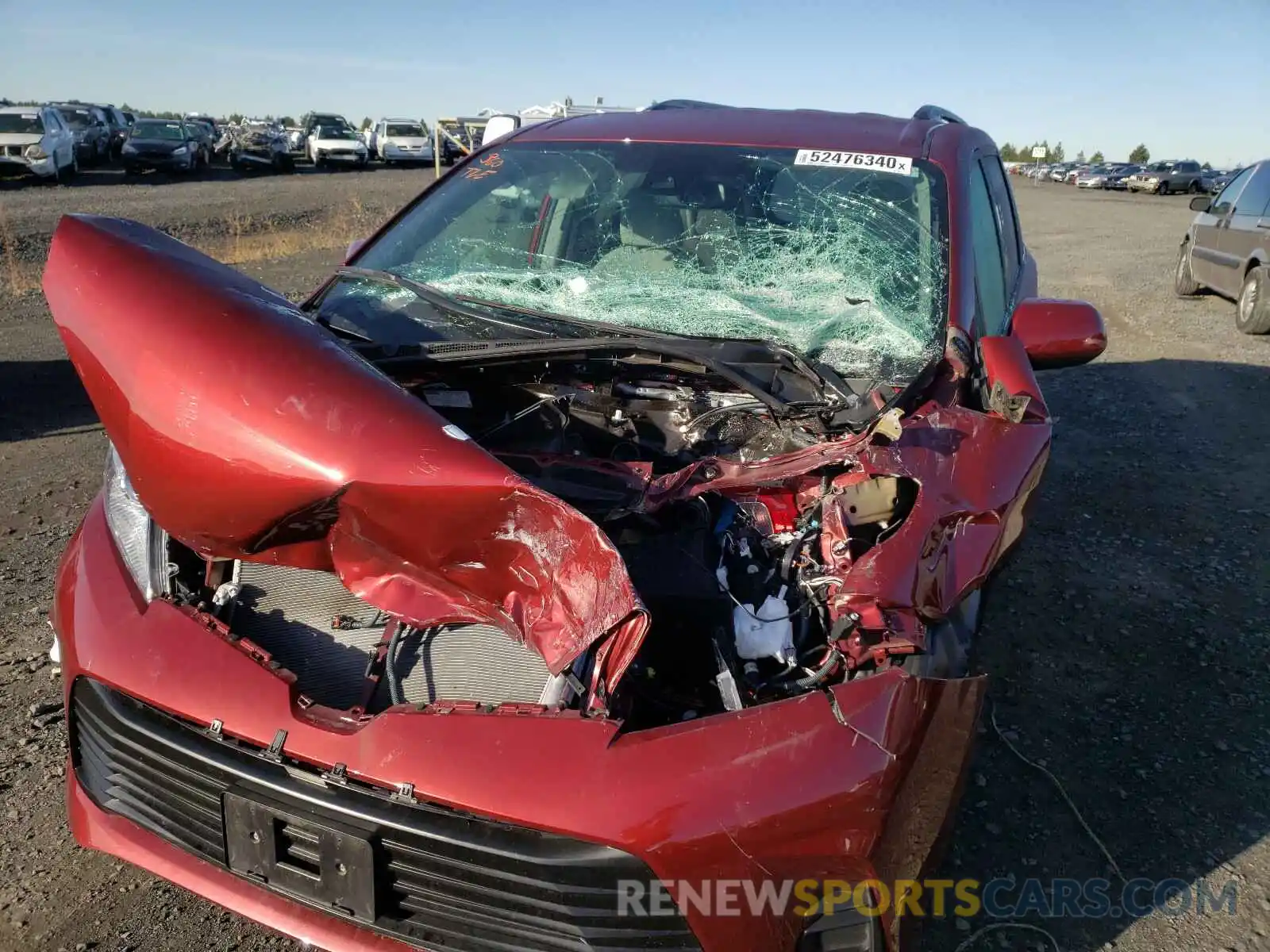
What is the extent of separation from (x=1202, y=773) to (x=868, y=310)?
179 cm

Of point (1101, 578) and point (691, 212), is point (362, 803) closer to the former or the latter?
point (691, 212)

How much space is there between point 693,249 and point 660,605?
1.59 m

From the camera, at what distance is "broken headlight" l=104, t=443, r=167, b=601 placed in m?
2.01

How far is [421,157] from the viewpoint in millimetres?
31562

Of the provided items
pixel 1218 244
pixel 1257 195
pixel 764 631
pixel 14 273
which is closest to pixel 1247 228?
pixel 1257 195

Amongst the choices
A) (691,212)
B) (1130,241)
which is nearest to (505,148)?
(691,212)

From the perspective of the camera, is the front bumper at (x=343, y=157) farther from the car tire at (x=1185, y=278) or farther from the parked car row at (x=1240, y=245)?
the parked car row at (x=1240, y=245)

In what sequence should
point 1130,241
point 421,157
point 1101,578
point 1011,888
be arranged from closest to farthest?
point 1011,888, point 1101,578, point 1130,241, point 421,157

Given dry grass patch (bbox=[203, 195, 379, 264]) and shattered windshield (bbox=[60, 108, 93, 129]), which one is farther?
shattered windshield (bbox=[60, 108, 93, 129])

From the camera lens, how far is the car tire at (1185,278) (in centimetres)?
1114

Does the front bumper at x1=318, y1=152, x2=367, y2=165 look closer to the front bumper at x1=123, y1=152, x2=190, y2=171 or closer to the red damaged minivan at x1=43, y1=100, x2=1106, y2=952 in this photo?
the front bumper at x1=123, y1=152, x2=190, y2=171

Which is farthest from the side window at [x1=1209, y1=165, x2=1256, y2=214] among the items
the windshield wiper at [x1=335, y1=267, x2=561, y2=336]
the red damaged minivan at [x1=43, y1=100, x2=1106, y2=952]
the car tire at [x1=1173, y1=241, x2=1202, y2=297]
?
the windshield wiper at [x1=335, y1=267, x2=561, y2=336]

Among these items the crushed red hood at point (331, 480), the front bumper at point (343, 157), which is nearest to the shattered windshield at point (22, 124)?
the front bumper at point (343, 157)

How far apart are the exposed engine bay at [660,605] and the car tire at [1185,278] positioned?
11.1 metres
